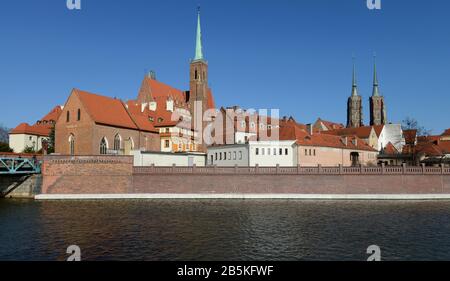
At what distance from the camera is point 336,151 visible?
58156 mm

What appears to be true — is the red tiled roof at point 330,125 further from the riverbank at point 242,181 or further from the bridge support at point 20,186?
the bridge support at point 20,186

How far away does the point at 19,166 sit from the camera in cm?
4006

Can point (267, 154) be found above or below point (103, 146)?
below

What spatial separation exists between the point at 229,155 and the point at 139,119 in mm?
18810

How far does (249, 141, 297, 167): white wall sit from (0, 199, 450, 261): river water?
50.5 ft

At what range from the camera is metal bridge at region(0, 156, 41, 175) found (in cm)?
3972

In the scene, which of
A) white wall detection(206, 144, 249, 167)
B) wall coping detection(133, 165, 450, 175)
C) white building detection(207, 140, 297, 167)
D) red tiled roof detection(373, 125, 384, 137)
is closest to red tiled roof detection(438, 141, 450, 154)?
red tiled roof detection(373, 125, 384, 137)

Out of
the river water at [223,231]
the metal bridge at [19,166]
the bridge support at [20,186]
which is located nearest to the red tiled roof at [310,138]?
the river water at [223,231]

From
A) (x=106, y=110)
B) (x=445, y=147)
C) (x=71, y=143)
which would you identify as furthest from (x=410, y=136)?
(x=71, y=143)

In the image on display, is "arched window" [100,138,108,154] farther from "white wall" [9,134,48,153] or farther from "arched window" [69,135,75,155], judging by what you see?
"white wall" [9,134,48,153]

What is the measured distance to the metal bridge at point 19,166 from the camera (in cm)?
3972

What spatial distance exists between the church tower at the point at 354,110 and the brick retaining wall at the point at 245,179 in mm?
79567

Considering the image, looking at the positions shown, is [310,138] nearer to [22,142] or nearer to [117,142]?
[117,142]
